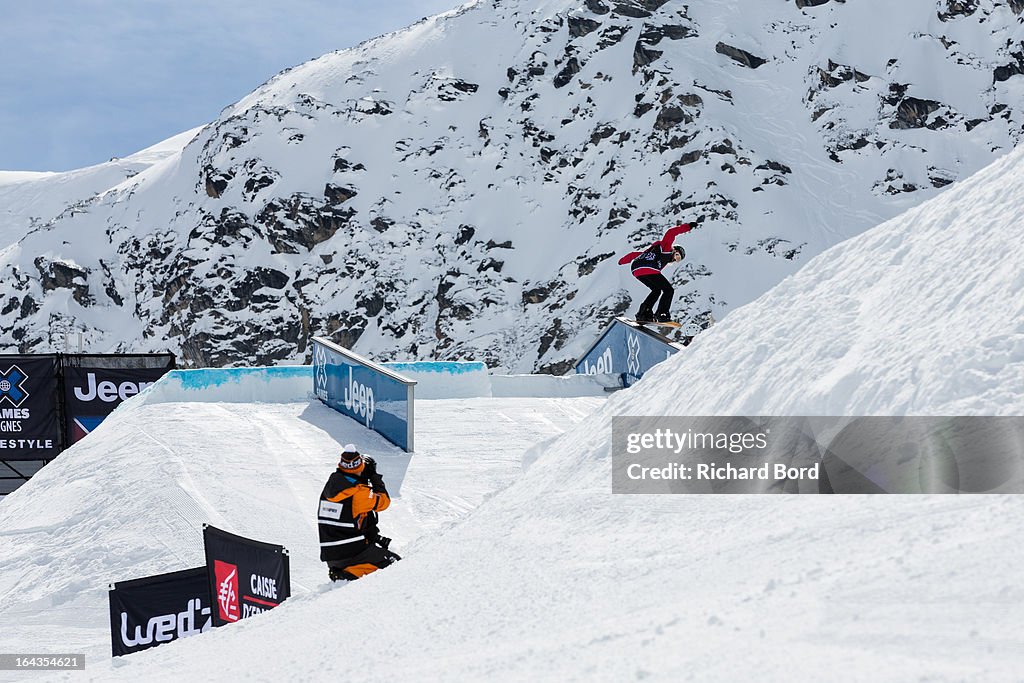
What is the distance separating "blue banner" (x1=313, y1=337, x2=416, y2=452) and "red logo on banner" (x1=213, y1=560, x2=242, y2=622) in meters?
4.59

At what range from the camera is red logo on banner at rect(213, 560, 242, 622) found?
7.43 m

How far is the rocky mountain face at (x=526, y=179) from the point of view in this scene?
59375 mm

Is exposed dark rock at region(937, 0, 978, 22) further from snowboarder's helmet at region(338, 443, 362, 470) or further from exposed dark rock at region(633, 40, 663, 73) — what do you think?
snowboarder's helmet at region(338, 443, 362, 470)

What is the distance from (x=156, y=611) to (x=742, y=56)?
69.2m

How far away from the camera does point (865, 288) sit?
18.9 ft

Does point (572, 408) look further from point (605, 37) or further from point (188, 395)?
point (605, 37)

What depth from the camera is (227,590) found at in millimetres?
7551

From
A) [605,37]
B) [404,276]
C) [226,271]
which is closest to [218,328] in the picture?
[226,271]

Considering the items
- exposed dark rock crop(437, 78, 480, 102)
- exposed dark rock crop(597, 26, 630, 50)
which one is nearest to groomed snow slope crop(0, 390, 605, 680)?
exposed dark rock crop(597, 26, 630, 50)

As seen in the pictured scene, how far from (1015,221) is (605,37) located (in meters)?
75.5

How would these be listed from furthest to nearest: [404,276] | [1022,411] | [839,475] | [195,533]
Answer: [404,276]
[195,533]
[839,475]
[1022,411]

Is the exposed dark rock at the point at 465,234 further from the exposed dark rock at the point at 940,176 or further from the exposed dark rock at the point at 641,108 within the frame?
the exposed dark rock at the point at 940,176

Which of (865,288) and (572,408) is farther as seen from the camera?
(572,408)

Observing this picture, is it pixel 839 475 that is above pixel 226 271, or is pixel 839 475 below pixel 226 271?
below
